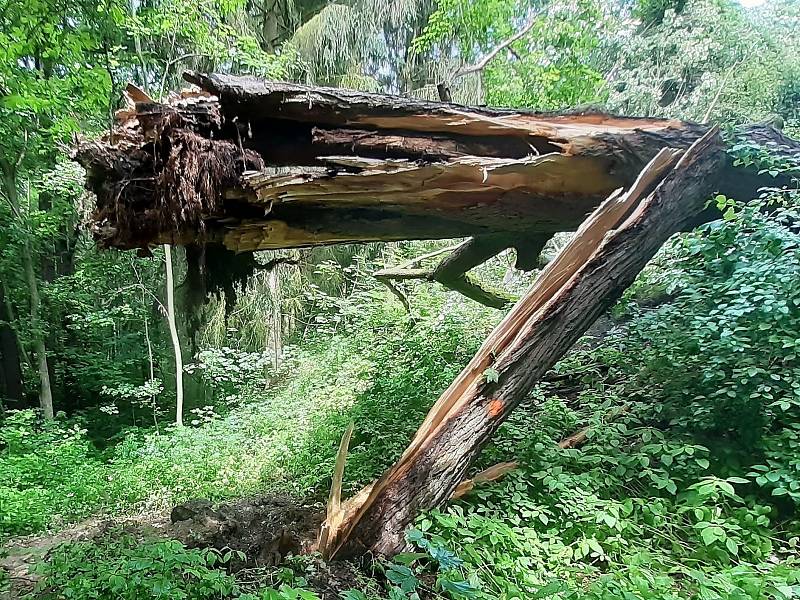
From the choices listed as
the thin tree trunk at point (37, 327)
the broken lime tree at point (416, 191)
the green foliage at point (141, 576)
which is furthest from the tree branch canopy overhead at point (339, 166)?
the thin tree trunk at point (37, 327)

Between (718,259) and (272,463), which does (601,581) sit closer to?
(718,259)

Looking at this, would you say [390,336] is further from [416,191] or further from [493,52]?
[493,52]

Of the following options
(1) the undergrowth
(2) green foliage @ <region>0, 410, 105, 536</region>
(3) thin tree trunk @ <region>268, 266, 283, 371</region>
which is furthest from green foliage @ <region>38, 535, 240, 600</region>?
(3) thin tree trunk @ <region>268, 266, 283, 371</region>

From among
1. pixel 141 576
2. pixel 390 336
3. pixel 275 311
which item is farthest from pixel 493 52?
pixel 141 576

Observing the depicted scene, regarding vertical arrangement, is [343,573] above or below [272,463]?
above

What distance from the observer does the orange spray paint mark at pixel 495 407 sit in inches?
129

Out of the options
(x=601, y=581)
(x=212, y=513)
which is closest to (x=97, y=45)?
(x=212, y=513)

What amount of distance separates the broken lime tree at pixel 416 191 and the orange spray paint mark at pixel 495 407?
0.04 ft

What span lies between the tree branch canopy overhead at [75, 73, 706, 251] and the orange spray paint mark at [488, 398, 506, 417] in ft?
4.64

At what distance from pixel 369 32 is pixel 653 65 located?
16.4 ft

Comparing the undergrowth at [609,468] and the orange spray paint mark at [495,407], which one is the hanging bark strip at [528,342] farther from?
the undergrowth at [609,468]

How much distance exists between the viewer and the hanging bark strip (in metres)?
2.98

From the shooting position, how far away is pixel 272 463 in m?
5.46

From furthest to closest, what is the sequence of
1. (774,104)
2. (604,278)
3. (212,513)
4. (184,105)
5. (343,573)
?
(774,104) → (212,513) → (604,278) → (184,105) → (343,573)
